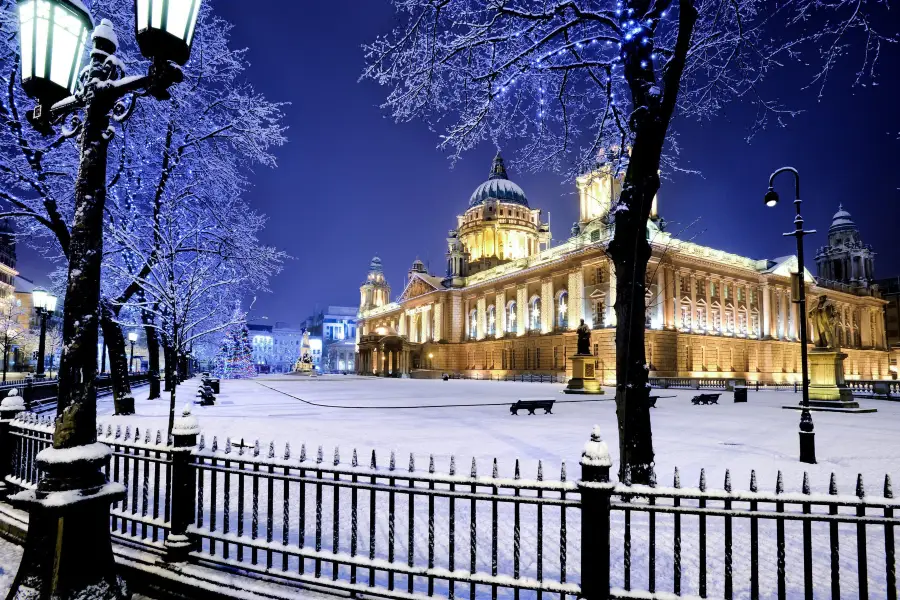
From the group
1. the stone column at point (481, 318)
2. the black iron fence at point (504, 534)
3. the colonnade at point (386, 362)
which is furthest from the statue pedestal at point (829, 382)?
the colonnade at point (386, 362)

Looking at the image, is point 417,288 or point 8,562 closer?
point 8,562

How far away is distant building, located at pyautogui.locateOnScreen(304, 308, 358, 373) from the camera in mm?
129625

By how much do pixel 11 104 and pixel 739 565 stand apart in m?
18.2

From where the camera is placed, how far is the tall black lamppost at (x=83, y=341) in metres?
3.78

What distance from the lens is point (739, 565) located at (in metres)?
4.88

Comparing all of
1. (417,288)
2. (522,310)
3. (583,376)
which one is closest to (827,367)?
(583,376)

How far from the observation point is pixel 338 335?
146 meters

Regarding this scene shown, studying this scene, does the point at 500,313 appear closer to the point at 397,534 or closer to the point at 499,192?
the point at 499,192

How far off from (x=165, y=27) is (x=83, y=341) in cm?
246

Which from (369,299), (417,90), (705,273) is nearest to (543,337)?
(705,273)

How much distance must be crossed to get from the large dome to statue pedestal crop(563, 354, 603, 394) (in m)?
56.4

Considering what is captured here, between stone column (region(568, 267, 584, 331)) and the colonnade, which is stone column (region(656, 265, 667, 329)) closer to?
stone column (region(568, 267, 584, 331))

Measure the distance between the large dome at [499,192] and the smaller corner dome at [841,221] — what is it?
53.1 m

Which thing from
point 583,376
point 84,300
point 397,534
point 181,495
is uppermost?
point 84,300
